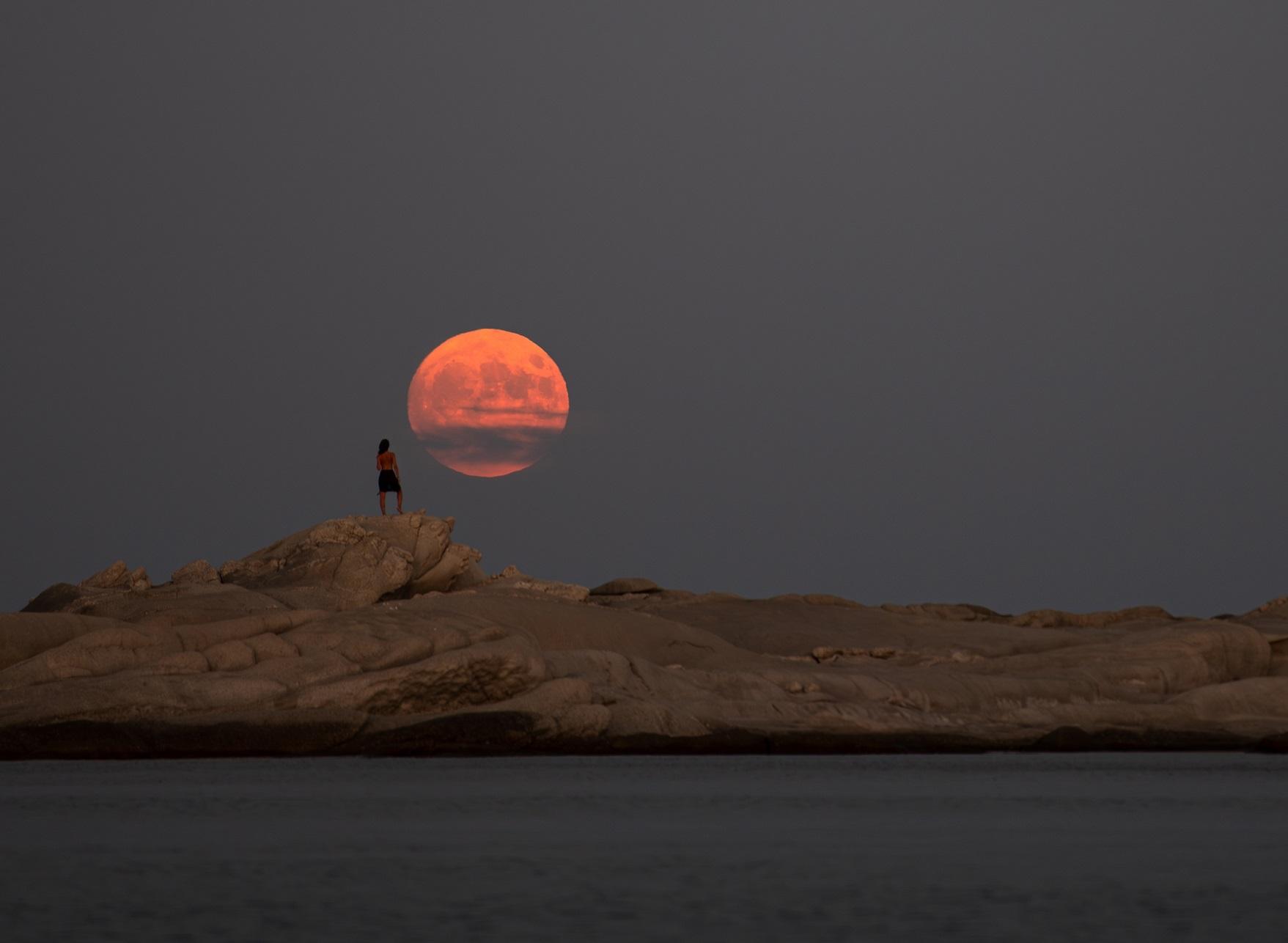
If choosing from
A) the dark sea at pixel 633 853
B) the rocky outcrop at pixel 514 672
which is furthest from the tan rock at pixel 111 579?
the dark sea at pixel 633 853

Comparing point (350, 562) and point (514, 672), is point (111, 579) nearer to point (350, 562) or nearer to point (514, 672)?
point (350, 562)

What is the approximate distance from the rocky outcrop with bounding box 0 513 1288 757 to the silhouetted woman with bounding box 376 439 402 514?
2.79ft

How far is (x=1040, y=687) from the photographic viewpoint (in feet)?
141

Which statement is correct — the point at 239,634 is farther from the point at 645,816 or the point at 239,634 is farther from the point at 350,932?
the point at 350,932

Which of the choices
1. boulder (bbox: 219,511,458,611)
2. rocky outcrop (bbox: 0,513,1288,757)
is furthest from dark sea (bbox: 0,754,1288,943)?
boulder (bbox: 219,511,458,611)

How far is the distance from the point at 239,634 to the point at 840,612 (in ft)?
67.1

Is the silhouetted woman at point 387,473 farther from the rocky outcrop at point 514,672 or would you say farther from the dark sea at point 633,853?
the dark sea at point 633,853

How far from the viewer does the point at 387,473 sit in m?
50.1

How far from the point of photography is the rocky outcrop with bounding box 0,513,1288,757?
1401 inches

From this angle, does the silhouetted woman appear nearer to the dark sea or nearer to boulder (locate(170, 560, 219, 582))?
boulder (locate(170, 560, 219, 582))

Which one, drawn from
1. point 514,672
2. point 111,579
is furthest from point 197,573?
point 514,672

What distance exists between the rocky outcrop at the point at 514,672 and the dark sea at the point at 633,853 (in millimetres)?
1178

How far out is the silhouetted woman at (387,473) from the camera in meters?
→ 48.4

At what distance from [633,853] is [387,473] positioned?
97.9 feet
